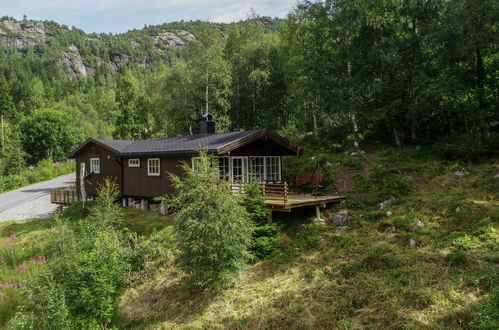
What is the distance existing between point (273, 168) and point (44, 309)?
434 inches

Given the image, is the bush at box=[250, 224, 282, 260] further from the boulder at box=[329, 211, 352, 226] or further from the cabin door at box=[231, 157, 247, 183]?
the cabin door at box=[231, 157, 247, 183]

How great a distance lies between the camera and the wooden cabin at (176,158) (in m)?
15.1

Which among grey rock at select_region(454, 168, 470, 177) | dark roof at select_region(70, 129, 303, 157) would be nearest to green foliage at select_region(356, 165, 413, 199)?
grey rock at select_region(454, 168, 470, 177)

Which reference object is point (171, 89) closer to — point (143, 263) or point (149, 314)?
→ point (143, 263)

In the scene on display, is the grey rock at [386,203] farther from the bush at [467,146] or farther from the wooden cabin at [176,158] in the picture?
the bush at [467,146]

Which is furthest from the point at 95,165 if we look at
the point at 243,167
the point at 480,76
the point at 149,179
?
the point at 480,76

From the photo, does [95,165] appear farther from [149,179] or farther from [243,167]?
[243,167]

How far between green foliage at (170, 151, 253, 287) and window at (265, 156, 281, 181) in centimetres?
711

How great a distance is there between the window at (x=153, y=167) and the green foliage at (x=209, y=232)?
7567mm

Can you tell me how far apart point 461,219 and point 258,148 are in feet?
28.7

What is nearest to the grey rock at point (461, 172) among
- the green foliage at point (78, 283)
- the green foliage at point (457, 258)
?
the green foliage at point (457, 258)

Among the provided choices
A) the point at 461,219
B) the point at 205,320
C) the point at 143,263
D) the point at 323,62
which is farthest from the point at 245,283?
the point at 323,62

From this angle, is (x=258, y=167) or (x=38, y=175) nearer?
(x=258, y=167)

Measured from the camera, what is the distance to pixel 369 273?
888 cm
